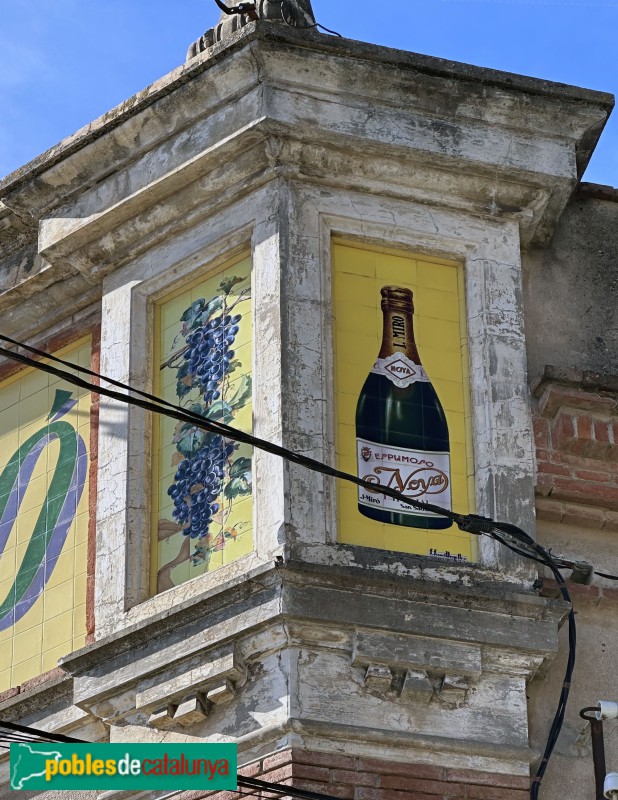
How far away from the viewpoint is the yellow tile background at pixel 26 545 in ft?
39.0

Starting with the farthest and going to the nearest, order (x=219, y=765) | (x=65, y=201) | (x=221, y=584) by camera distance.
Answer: (x=65, y=201), (x=221, y=584), (x=219, y=765)

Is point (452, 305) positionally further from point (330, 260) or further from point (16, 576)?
point (16, 576)

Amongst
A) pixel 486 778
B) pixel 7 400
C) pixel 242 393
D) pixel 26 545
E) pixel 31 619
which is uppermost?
pixel 7 400

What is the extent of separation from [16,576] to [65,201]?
2141 mm

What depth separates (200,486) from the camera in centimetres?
1148

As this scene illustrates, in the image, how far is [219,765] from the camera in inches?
398

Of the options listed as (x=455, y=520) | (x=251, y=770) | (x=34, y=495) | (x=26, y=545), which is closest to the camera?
(x=251, y=770)

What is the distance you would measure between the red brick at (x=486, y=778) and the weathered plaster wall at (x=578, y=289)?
95.3 inches

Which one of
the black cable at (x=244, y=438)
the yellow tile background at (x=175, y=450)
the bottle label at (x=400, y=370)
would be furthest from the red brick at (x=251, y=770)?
the bottle label at (x=400, y=370)

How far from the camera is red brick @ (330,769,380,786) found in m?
10.2

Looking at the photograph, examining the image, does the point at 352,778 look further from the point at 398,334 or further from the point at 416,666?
the point at 398,334

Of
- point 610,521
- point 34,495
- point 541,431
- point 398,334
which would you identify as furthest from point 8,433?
point 610,521

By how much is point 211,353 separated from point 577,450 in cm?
200

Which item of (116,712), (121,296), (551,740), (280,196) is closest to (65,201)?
(121,296)
